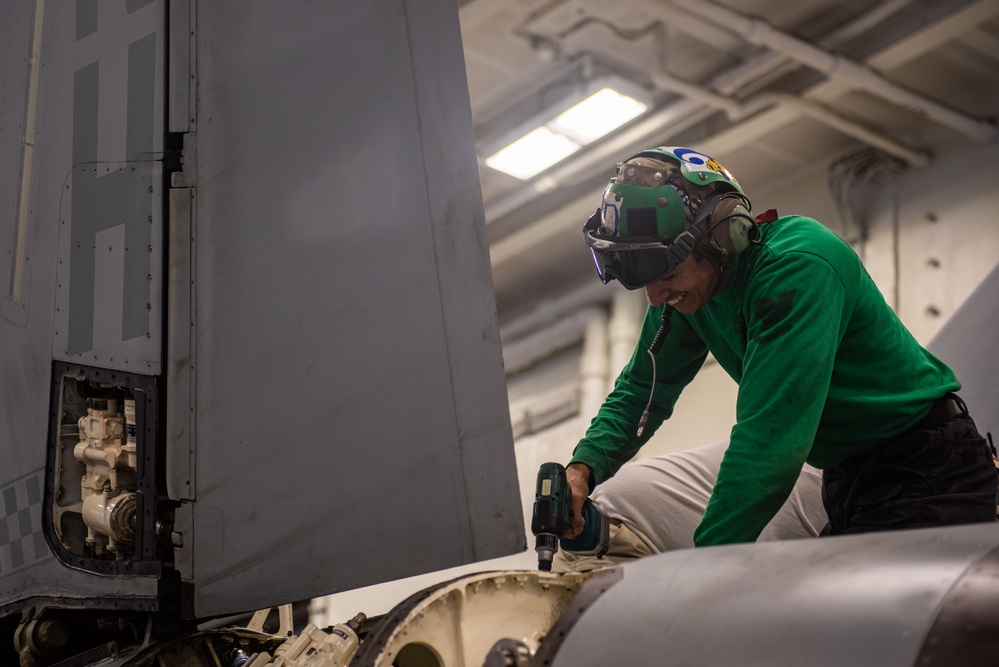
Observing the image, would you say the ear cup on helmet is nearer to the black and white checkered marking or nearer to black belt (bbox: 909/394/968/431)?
black belt (bbox: 909/394/968/431)

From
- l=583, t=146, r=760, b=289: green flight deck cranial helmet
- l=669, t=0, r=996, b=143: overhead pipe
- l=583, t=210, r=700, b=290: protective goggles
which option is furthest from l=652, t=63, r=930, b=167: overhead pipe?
l=583, t=210, r=700, b=290: protective goggles

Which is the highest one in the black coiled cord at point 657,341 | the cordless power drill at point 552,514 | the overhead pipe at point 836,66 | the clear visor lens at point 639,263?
the overhead pipe at point 836,66

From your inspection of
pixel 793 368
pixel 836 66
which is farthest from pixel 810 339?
pixel 836 66

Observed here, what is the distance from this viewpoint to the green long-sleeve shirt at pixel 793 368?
7.97 ft

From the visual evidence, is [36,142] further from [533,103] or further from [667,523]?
[533,103]

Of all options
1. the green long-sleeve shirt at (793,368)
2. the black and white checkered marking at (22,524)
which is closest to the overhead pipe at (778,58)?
A: the green long-sleeve shirt at (793,368)

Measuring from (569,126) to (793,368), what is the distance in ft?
19.2

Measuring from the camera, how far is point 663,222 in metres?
2.81

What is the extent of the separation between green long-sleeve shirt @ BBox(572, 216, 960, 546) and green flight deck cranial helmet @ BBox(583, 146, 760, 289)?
0.10 m

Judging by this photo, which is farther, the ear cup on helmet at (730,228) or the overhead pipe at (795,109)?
the overhead pipe at (795,109)

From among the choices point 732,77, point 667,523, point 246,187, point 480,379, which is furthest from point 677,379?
point 732,77

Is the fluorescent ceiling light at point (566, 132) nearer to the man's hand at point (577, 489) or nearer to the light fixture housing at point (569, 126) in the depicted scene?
the light fixture housing at point (569, 126)

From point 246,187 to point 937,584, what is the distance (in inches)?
80.1

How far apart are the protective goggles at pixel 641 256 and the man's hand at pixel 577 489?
1.93 ft
